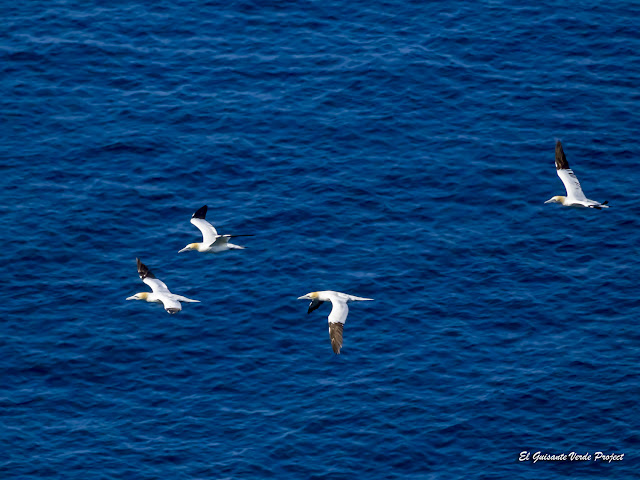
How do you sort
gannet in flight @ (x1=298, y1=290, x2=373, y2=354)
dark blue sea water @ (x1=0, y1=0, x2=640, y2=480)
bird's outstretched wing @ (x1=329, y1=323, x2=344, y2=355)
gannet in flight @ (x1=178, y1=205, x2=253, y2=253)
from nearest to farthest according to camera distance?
1. bird's outstretched wing @ (x1=329, y1=323, x2=344, y2=355)
2. gannet in flight @ (x1=298, y1=290, x2=373, y2=354)
3. gannet in flight @ (x1=178, y1=205, x2=253, y2=253)
4. dark blue sea water @ (x1=0, y1=0, x2=640, y2=480)

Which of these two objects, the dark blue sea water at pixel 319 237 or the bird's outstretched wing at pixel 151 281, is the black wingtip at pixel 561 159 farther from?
the bird's outstretched wing at pixel 151 281

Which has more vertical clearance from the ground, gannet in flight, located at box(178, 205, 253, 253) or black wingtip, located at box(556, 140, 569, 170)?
black wingtip, located at box(556, 140, 569, 170)

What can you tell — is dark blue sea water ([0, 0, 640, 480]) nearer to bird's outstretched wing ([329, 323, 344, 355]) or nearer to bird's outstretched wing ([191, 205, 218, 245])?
bird's outstretched wing ([191, 205, 218, 245])

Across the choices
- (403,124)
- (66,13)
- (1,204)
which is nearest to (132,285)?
(1,204)

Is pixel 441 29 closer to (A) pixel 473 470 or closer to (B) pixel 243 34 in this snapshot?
(B) pixel 243 34

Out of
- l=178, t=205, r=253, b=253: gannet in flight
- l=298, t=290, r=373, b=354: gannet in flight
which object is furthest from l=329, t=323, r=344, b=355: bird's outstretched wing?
l=178, t=205, r=253, b=253: gannet in flight

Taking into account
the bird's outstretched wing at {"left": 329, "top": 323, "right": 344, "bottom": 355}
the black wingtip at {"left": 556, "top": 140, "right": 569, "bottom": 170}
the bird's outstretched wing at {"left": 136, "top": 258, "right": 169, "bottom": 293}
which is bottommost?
the bird's outstretched wing at {"left": 329, "top": 323, "right": 344, "bottom": 355}

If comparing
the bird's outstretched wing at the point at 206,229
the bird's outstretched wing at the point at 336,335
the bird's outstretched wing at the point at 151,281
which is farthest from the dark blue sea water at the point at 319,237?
the bird's outstretched wing at the point at 336,335

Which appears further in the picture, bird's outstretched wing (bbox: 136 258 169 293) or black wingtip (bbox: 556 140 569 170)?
black wingtip (bbox: 556 140 569 170)
